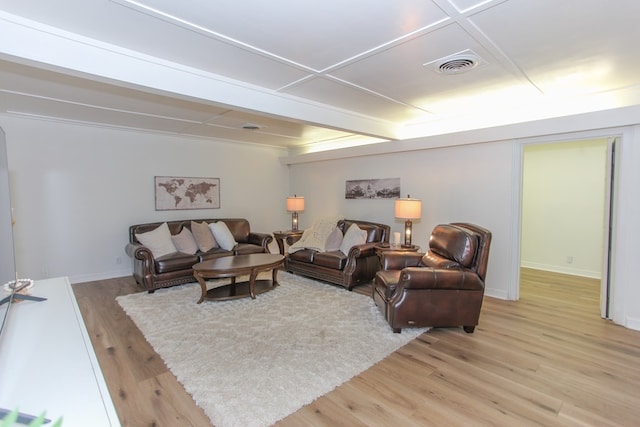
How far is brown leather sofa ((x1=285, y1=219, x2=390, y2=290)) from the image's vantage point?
174 inches

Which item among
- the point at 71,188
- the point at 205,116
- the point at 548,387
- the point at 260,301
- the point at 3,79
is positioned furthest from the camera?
the point at 71,188

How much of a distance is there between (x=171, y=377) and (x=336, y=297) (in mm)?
2190

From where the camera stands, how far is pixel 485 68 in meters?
2.76

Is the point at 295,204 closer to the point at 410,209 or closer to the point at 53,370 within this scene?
the point at 410,209

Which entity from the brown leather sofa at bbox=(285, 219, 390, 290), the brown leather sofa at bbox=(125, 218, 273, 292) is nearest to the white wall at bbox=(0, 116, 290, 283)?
the brown leather sofa at bbox=(125, 218, 273, 292)

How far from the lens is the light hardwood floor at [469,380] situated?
1955 mm

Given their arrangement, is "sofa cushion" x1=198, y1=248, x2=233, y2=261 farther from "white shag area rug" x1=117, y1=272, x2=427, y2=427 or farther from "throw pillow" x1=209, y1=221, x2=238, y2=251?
"white shag area rug" x1=117, y1=272, x2=427, y2=427

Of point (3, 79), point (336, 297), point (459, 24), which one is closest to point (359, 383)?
point (336, 297)

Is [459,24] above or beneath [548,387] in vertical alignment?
above

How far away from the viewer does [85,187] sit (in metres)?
4.81

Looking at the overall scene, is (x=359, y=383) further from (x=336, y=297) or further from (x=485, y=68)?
(x=485, y=68)

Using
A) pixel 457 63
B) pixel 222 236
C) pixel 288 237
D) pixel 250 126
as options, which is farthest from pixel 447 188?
pixel 222 236

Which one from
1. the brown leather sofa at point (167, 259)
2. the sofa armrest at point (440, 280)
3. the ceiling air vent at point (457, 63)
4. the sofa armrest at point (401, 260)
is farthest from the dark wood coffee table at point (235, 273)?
the ceiling air vent at point (457, 63)

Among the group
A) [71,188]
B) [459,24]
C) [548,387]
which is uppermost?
[459,24]
